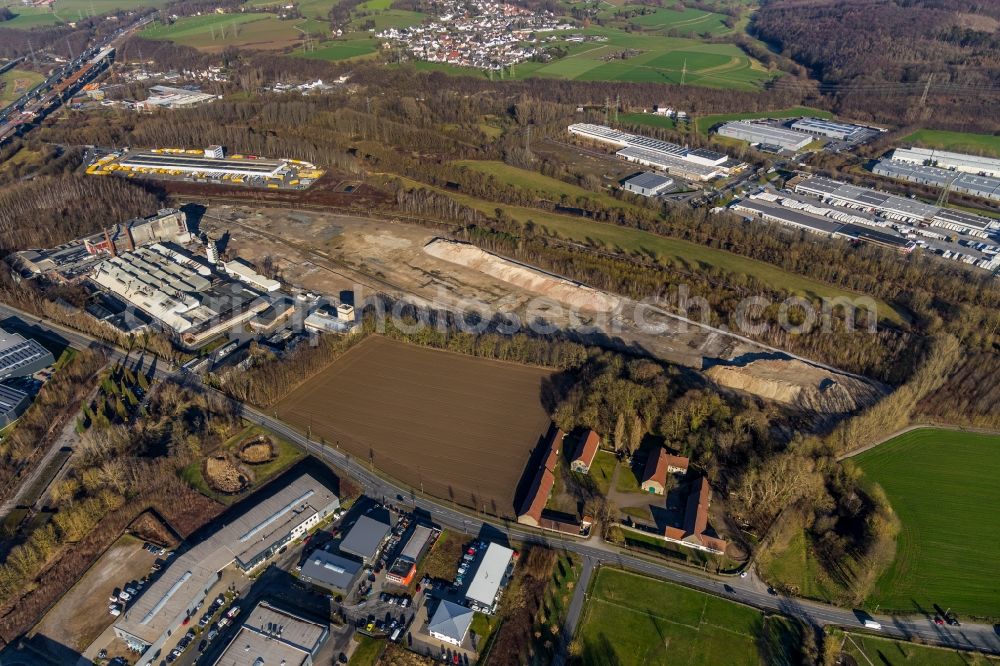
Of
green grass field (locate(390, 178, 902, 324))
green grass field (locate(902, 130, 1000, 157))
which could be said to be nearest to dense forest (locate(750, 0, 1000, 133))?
green grass field (locate(902, 130, 1000, 157))

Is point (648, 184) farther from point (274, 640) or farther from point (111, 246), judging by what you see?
point (274, 640)

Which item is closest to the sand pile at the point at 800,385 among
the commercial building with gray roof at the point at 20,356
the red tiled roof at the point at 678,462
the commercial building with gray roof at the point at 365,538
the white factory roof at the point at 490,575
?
the red tiled roof at the point at 678,462

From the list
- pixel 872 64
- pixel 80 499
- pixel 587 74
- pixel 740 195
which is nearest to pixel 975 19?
pixel 872 64

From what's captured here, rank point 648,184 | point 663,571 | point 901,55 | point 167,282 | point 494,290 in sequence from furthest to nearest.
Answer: point 901,55, point 648,184, point 494,290, point 167,282, point 663,571

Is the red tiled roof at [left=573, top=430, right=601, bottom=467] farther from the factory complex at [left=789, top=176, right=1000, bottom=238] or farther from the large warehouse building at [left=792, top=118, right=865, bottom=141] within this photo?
the large warehouse building at [left=792, top=118, right=865, bottom=141]

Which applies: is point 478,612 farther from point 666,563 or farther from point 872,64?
point 872,64

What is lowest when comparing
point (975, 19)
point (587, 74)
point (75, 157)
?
point (75, 157)

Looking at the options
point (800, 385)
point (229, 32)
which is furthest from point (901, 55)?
point (229, 32)
